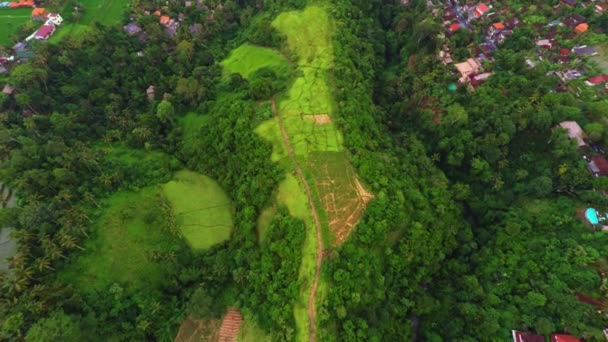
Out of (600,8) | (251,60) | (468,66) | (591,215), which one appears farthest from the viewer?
(251,60)

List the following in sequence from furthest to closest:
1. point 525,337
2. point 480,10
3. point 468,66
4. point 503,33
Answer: point 480,10 → point 503,33 → point 468,66 → point 525,337

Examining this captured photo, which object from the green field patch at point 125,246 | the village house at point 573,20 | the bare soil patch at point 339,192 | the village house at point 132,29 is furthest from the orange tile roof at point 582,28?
the village house at point 132,29

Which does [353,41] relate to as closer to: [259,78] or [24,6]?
[259,78]

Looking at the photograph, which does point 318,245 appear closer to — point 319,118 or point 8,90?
point 319,118

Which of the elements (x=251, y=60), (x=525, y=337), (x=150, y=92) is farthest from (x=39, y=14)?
(x=525, y=337)

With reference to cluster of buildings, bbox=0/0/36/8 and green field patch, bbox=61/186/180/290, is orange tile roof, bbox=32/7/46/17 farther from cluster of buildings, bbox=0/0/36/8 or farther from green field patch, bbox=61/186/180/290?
green field patch, bbox=61/186/180/290

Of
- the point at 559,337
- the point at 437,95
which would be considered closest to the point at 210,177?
the point at 437,95

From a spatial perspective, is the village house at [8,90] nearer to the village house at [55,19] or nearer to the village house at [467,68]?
the village house at [55,19]
